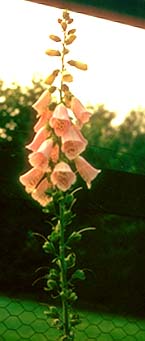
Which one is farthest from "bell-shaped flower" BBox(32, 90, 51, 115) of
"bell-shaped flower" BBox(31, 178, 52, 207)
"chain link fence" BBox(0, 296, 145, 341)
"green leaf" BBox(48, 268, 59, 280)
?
"chain link fence" BBox(0, 296, 145, 341)

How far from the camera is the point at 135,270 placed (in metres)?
1.12

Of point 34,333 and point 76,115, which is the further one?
point 34,333

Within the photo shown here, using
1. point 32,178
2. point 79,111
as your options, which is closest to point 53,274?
point 32,178

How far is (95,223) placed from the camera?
106 cm

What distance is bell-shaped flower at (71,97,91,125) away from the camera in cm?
86

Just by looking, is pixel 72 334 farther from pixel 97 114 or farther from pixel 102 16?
pixel 97 114

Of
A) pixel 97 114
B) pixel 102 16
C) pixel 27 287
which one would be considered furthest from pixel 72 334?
pixel 97 114

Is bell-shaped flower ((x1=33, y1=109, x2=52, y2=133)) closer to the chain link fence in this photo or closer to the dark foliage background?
the dark foliage background

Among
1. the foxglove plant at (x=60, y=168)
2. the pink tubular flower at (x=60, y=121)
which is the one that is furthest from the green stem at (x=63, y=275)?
the pink tubular flower at (x=60, y=121)

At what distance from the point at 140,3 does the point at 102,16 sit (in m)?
0.07

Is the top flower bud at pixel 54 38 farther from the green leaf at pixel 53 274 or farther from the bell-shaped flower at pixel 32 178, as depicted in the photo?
the green leaf at pixel 53 274

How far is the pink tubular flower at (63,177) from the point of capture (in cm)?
77

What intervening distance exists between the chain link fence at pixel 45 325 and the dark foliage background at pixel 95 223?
1.0 inches

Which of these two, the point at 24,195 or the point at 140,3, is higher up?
the point at 140,3
